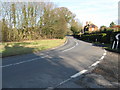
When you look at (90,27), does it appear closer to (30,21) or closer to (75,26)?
(75,26)

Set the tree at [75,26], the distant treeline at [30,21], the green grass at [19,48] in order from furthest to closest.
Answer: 1. the tree at [75,26]
2. the distant treeline at [30,21]
3. the green grass at [19,48]

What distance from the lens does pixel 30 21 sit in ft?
106

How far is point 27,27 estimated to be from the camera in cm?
3148

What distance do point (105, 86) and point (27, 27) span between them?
95.5 feet

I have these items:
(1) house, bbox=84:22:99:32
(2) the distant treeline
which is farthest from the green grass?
(1) house, bbox=84:22:99:32

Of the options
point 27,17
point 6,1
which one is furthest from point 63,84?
point 27,17

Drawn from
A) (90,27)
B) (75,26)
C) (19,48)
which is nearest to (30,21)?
(19,48)

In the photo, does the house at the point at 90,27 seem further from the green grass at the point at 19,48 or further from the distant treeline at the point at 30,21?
the green grass at the point at 19,48

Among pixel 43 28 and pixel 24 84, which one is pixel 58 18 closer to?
pixel 43 28

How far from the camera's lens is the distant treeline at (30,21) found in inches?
1062

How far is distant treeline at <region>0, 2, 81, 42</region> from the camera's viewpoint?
2698 centimetres

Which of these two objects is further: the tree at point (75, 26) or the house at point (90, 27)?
the house at point (90, 27)

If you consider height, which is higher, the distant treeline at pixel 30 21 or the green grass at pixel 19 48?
the distant treeline at pixel 30 21

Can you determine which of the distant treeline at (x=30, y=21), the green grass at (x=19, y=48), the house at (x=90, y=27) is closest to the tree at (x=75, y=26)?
the house at (x=90, y=27)
